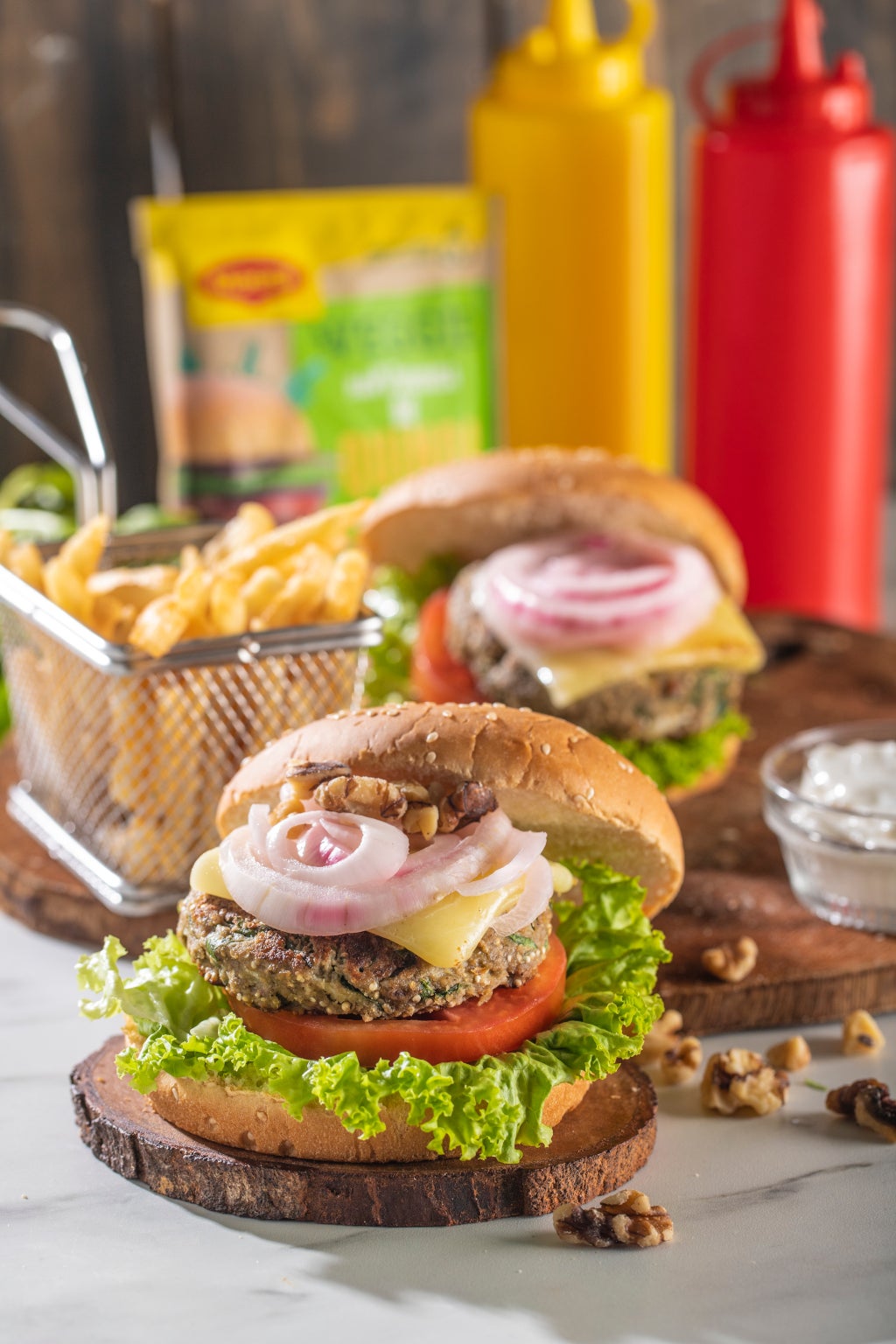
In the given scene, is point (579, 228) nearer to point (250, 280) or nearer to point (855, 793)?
point (250, 280)

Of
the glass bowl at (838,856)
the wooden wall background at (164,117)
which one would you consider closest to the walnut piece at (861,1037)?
the glass bowl at (838,856)

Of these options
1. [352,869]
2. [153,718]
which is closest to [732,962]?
[352,869]

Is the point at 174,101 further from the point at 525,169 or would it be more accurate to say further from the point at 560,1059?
the point at 560,1059

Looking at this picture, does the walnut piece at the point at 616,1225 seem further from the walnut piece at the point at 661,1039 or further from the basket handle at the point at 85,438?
the basket handle at the point at 85,438

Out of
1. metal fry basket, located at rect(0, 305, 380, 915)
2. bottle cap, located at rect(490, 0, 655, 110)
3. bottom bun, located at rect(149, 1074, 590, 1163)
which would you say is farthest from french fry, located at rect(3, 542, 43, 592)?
bottle cap, located at rect(490, 0, 655, 110)

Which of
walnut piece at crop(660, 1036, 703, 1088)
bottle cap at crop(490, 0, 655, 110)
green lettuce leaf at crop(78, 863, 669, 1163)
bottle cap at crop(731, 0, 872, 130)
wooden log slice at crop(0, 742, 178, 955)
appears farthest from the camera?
bottle cap at crop(490, 0, 655, 110)

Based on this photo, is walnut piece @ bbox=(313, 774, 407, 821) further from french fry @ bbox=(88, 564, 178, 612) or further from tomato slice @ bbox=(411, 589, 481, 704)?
tomato slice @ bbox=(411, 589, 481, 704)

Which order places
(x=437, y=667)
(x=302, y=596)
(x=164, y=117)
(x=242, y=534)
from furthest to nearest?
(x=164, y=117) < (x=437, y=667) < (x=242, y=534) < (x=302, y=596)
